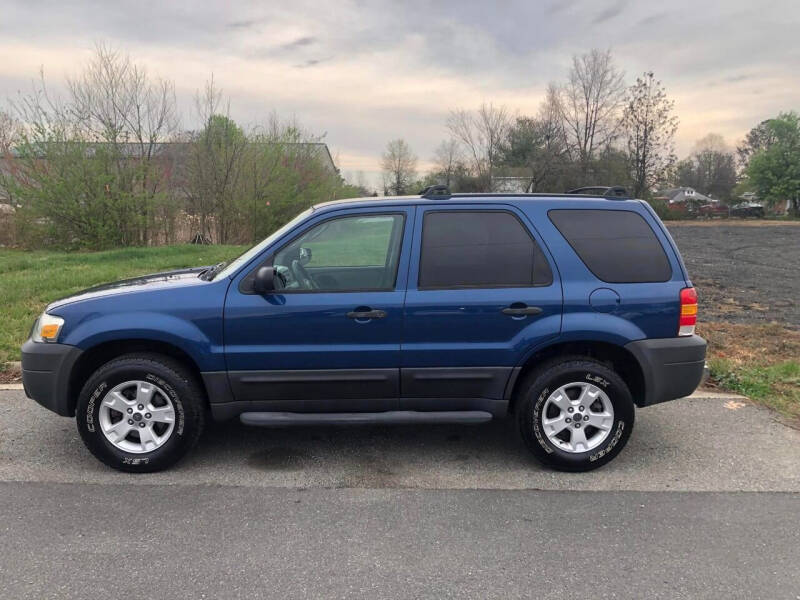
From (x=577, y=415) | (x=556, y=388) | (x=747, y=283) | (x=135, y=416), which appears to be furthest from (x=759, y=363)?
(x=747, y=283)

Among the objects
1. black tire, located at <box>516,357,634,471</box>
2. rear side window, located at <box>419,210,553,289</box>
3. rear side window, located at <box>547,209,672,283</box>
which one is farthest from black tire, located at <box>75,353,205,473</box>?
rear side window, located at <box>547,209,672,283</box>

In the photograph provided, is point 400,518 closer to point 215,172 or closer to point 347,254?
point 347,254

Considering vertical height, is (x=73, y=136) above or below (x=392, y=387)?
above

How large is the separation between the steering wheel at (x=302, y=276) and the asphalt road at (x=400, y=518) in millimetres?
1241

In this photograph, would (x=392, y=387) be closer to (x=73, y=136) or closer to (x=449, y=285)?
(x=449, y=285)

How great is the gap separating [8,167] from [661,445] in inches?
778

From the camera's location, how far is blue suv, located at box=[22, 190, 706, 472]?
360cm

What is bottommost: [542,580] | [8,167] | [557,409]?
[542,580]

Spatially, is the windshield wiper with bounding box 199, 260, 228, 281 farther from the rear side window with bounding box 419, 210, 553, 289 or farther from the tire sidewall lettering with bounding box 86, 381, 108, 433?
the rear side window with bounding box 419, 210, 553, 289

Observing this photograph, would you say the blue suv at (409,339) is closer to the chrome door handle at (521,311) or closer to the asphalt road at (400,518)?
the chrome door handle at (521,311)

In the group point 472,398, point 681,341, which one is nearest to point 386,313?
point 472,398

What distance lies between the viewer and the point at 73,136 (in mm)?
16578

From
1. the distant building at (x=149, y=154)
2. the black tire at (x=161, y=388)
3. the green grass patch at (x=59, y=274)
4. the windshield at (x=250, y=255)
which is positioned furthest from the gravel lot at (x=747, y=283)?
the distant building at (x=149, y=154)

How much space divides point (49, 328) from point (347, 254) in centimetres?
208
